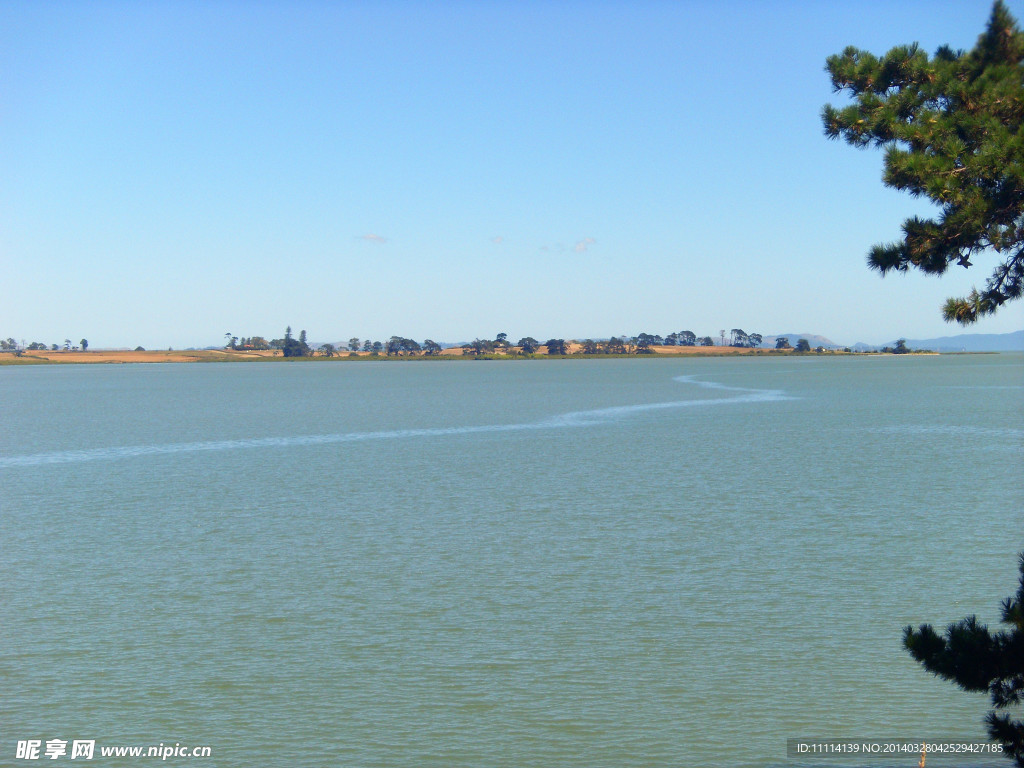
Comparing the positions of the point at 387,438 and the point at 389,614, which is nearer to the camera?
the point at 389,614

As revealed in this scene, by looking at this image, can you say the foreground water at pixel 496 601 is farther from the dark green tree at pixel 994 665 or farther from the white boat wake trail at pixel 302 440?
the white boat wake trail at pixel 302 440

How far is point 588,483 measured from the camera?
34.2 meters

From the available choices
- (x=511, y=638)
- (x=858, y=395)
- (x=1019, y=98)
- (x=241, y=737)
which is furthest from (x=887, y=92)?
(x=858, y=395)

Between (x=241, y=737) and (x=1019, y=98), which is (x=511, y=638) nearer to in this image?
(x=241, y=737)

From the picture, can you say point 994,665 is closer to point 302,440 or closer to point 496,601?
point 496,601

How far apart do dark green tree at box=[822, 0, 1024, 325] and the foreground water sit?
6130mm

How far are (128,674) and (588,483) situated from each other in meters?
21.3

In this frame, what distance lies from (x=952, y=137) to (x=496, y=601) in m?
11.8

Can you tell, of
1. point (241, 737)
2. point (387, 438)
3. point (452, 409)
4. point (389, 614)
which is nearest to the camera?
point (241, 737)

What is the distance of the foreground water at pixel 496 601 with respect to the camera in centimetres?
1286

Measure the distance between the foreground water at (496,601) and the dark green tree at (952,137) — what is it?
6130 millimetres

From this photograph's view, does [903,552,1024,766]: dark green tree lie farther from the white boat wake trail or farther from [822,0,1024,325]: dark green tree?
the white boat wake trail

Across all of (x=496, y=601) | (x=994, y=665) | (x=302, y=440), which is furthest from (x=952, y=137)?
(x=302, y=440)

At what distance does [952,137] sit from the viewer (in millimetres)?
9852
